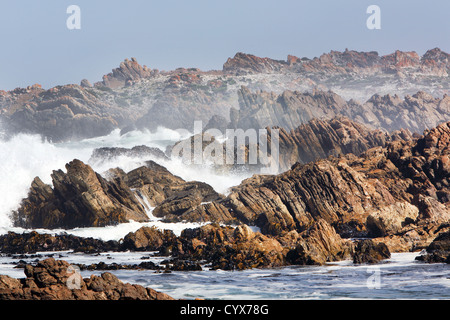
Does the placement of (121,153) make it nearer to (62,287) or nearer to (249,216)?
(249,216)

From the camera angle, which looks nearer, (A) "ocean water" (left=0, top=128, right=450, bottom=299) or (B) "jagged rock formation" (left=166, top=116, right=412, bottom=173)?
(A) "ocean water" (left=0, top=128, right=450, bottom=299)

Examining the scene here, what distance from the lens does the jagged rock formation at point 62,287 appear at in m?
21.5

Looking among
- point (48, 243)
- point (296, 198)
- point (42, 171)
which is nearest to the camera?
point (48, 243)

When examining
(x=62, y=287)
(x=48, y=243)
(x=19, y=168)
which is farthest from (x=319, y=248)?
(x=19, y=168)

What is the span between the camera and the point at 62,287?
2197 cm

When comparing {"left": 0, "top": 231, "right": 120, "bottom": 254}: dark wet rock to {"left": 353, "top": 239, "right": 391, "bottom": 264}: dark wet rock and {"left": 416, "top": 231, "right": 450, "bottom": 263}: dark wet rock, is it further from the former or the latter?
{"left": 416, "top": 231, "right": 450, "bottom": 263}: dark wet rock

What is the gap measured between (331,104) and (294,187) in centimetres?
12422

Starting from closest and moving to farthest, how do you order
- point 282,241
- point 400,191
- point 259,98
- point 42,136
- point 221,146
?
point 282,241
point 400,191
point 221,146
point 259,98
point 42,136

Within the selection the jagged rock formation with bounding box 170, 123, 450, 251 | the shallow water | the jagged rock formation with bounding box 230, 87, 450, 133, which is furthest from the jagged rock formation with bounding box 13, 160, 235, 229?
the jagged rock formation with bounding box 230, 87, 450, 133

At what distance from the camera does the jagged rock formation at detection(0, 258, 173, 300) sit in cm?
2155

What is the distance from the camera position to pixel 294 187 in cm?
5925
